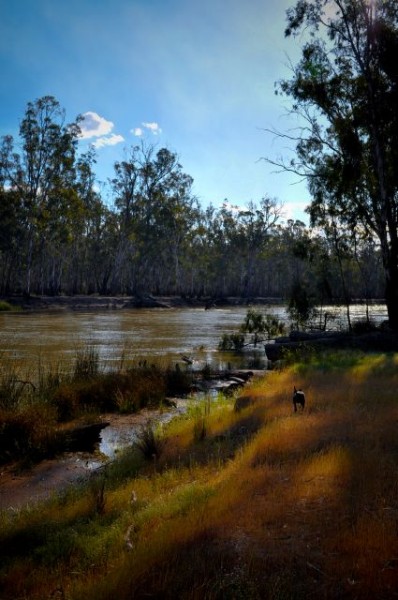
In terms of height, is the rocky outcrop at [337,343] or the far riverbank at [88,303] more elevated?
the far riverbank at [88,303]

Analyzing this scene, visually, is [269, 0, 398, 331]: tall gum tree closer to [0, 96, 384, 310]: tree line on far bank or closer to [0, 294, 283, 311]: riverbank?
[0, 96, 384, 310]: tree line on far bank

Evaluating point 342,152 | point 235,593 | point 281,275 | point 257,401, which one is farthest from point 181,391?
point 281,275

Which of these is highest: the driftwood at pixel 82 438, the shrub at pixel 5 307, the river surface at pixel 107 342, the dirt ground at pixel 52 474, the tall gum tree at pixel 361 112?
the tall gum tree at pixel 361 112

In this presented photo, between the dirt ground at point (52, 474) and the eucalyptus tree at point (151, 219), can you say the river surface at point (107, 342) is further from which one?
the eucalyptus tree at point (151, 219)

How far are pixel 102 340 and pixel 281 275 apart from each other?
81794mm

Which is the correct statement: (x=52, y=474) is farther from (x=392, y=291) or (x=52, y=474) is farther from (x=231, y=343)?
(x=392, y=291)

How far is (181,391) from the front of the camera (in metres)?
11.3

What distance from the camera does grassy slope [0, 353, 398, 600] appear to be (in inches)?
113

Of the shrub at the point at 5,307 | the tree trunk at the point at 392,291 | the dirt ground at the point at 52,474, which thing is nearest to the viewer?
the dirt ground at the point at 52,474

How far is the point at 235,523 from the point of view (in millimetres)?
3525

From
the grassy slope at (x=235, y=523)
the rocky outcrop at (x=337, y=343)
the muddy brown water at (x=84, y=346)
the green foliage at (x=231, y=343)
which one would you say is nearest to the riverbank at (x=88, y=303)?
the muddy brown water at (x=84, y=346)

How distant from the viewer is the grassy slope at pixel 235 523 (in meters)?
2.87

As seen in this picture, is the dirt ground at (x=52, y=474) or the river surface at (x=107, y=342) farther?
the river surface at (x=107, y=342)

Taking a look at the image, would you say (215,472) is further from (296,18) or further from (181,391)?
(296,18)
